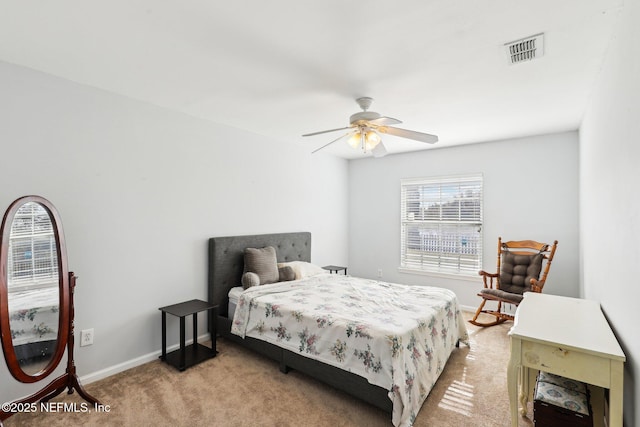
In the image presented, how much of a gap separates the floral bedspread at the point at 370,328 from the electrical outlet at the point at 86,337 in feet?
3.84

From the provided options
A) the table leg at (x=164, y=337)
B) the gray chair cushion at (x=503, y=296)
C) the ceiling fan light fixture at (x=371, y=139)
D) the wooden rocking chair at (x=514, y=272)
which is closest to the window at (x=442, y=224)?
the wooden rocking chair at (x=514, y=272)

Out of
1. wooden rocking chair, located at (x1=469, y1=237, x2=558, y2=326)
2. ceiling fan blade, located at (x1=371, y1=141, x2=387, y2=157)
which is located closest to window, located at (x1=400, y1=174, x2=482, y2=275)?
wooden rocking chair, located at (x1=469, y1=237, x2=558, y2=326)

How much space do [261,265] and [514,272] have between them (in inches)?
123

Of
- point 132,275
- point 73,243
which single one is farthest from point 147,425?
point 73,243

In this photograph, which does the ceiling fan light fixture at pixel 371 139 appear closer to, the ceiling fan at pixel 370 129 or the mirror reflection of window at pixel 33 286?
the ceiling fan at pixel 370 129

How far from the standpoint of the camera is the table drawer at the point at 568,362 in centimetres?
144

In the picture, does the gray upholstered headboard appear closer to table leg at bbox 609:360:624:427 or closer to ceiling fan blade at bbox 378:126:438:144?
ceiling fan blade at bbox 378:126:438:144

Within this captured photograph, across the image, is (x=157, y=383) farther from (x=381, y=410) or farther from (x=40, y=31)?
(x=40, y=31)

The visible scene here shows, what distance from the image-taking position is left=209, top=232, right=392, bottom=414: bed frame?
215cm

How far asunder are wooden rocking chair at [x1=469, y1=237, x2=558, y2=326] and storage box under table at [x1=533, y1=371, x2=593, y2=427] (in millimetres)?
1855

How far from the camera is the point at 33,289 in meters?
2.03

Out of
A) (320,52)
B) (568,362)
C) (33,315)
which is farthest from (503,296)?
(33,315)

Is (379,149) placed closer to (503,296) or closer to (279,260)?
(279,260)

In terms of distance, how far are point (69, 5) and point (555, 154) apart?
481 cm
